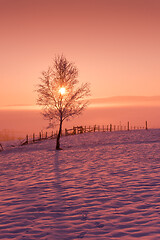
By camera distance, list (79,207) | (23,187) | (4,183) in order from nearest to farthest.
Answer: (79,207) < (23,187) < (4,183)

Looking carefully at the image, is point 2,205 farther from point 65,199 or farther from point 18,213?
point 65,199

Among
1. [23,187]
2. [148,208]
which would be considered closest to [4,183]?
[23,187]

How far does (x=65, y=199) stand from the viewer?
8.55 m

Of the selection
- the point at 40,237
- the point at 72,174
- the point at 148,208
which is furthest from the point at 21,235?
the point at 72,174

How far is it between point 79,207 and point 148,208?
6.79ft

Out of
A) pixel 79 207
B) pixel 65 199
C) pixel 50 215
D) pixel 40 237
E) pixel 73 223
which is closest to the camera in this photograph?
pixel 40 237

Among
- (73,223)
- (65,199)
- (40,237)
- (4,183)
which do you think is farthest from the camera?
(4,183)

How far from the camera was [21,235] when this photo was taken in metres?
5.84

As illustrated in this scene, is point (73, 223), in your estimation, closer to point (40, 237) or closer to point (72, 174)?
point (40, 237)

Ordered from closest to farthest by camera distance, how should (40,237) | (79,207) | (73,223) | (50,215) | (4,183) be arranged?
(40,237) < (73,223) < (50,215) < (79,207) < (4,183)

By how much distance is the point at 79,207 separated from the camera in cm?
770

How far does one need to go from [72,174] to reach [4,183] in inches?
131

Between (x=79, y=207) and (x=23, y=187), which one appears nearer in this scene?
(x=79, y=207)

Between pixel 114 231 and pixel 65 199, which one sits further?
pixel 65 199
